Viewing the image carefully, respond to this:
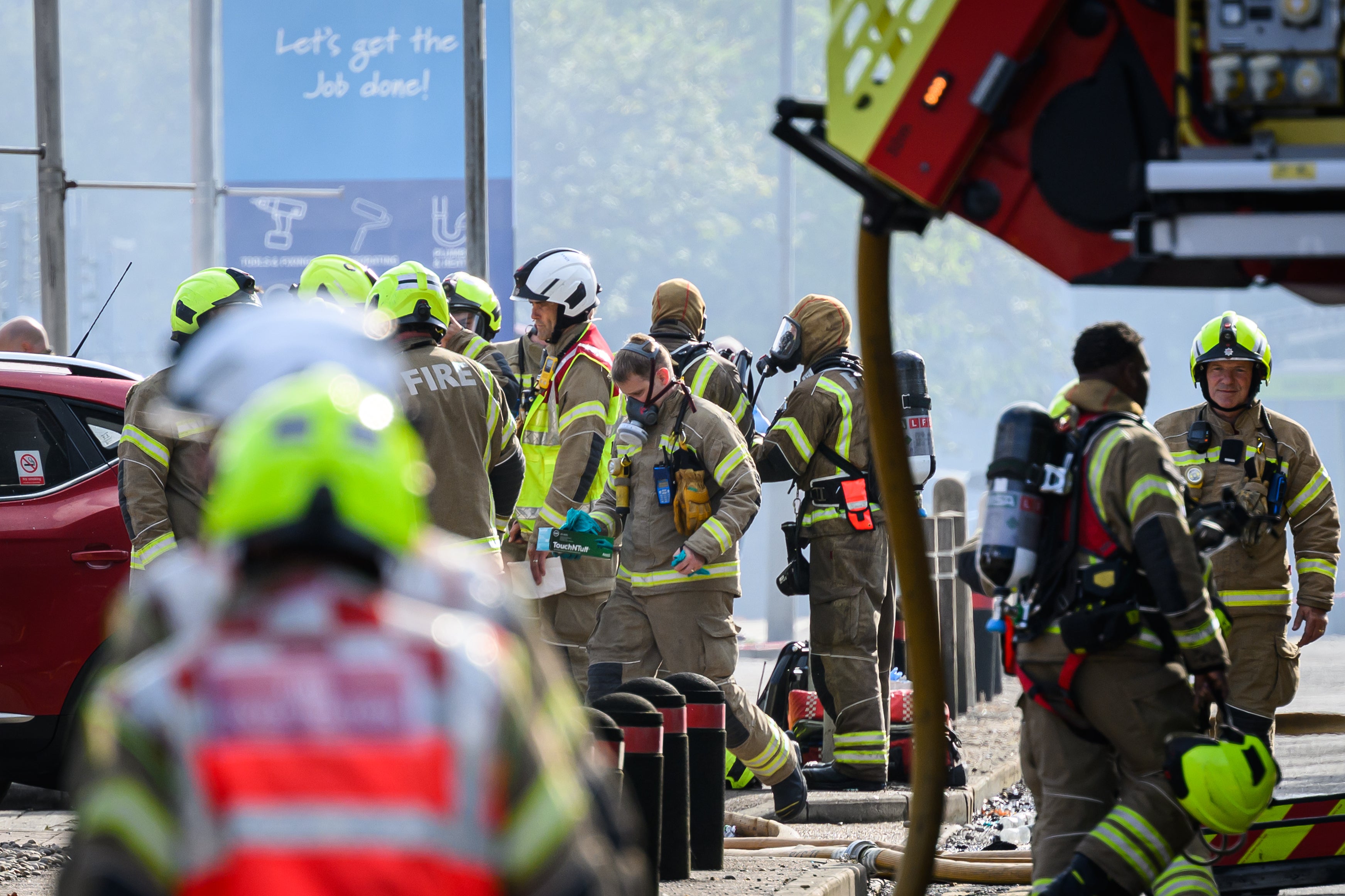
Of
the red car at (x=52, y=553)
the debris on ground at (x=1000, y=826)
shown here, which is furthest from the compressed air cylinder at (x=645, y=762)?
the red car at (x=52, y=553)

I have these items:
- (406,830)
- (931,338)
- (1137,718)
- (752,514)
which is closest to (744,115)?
(931,338)

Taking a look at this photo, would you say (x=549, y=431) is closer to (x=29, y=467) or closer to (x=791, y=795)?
(x=791, y=795)

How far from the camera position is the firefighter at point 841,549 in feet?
28.1

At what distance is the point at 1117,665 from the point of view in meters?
5.08

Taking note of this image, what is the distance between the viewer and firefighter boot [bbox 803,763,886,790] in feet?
28.5

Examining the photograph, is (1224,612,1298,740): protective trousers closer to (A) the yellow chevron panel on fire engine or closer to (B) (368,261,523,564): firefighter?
(B) (368,261,523,564): firefighter

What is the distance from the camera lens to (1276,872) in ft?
19.8

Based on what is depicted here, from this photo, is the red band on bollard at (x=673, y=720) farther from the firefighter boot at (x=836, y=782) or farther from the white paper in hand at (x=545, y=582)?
the firefighter boot at (x=836, y=782)

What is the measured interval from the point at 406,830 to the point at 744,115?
46.0 metres

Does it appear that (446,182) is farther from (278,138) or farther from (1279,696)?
(1279,696)

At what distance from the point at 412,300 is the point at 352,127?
1049 cm

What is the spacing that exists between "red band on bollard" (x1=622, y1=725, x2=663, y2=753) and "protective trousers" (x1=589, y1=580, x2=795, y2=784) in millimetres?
2016

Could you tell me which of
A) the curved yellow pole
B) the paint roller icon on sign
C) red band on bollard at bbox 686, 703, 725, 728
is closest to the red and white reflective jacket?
the curved yellow pole

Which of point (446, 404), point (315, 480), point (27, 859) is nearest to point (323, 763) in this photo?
point (315, 480)
